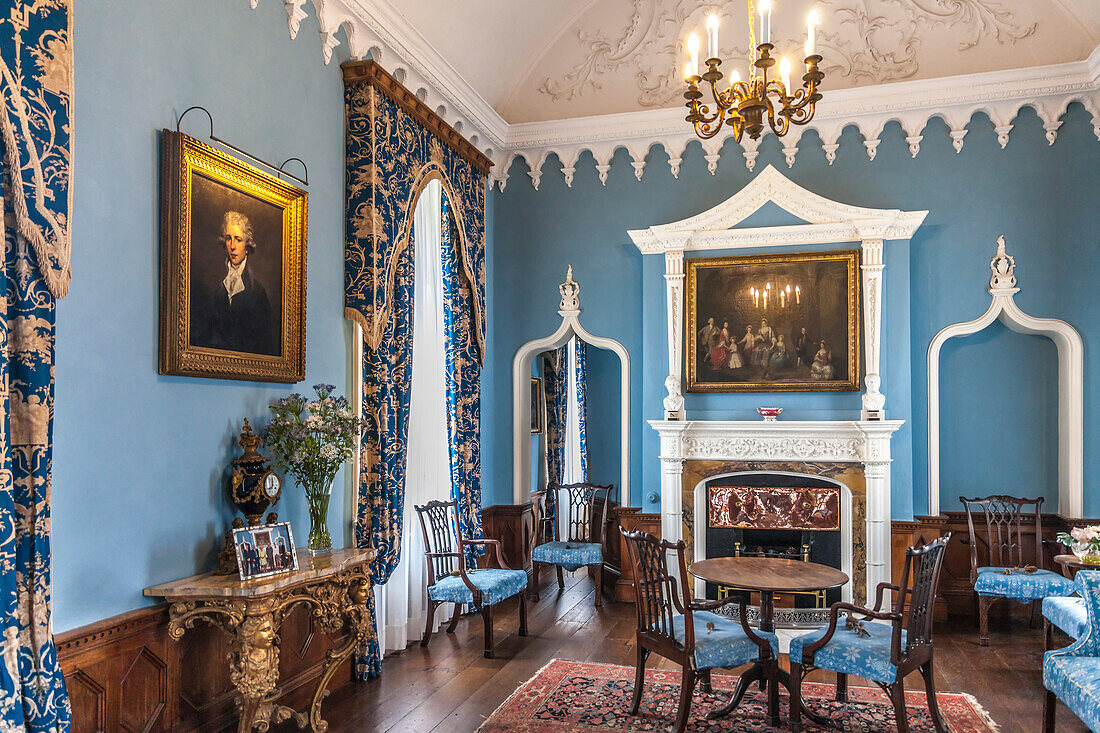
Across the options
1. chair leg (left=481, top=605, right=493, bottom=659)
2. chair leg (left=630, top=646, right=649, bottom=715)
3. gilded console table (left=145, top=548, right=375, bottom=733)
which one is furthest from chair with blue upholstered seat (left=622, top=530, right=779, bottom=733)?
gilded console table (left=145, top=548, right=375, bottom=733)

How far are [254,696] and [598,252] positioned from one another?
17.0 feet

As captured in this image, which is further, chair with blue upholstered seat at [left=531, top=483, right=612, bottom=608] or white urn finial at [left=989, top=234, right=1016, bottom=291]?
chair with blue upholstered seat at [left=531, top=483, right=612, bottom=608]

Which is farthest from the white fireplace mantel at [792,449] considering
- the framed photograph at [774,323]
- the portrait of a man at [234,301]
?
the portrait of a man at [234,301]

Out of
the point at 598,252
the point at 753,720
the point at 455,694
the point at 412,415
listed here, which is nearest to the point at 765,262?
the point at 598,252

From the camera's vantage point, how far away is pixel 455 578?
5.73 meters

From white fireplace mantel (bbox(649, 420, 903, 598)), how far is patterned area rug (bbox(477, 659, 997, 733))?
73.1 inches

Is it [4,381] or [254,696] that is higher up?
[4,381]

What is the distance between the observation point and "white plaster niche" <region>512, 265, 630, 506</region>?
7.45 metres

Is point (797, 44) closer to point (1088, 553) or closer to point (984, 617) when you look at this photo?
point (1088, 553)

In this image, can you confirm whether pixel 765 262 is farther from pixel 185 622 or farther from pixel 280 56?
pixel 185 622

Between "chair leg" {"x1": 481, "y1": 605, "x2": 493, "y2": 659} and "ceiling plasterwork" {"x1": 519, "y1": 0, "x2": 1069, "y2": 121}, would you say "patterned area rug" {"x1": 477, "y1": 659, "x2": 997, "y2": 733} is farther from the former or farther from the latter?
"ceiling plasterwork" {"x1": 519, "y1": 0, "x2": 1069, "y2": 121}

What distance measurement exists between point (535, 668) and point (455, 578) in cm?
89

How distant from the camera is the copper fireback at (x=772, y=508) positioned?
6.75 meters

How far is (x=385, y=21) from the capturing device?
17.6 ft
